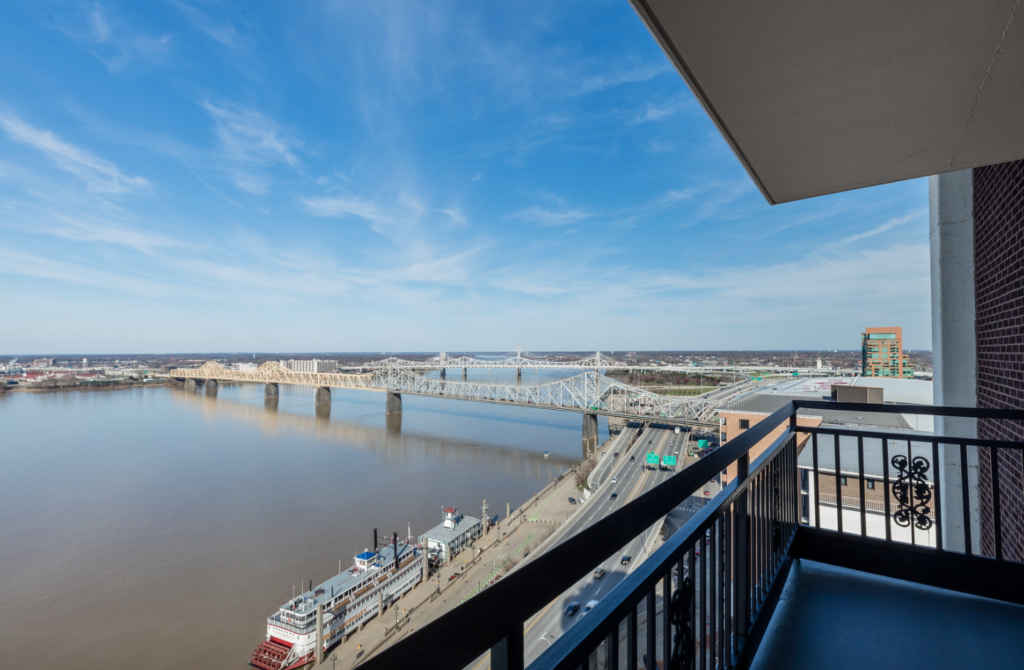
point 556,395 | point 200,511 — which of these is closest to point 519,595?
point 200,511

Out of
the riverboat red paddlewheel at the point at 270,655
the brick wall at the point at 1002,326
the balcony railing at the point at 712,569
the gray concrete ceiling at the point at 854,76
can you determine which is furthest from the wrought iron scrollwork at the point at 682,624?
the riverboat red paddlewheel at the point at 270,655

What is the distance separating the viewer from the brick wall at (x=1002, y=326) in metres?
2.32

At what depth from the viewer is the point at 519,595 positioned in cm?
51

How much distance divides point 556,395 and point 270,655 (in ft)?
96.3

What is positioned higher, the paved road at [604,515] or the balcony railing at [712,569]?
the balcony railing at [712,569]

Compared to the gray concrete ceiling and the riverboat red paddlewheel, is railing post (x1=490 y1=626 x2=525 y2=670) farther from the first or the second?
the riverboat red paddlewheel

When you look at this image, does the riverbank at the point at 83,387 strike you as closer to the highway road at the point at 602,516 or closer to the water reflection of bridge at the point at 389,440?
the water reflection of bridge at the point at 389,440

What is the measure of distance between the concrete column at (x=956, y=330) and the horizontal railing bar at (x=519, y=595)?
12.0 feet

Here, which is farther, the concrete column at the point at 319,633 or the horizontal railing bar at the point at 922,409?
the concrete column at the point at 319,633

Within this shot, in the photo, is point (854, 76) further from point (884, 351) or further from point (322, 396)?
point (322, 396)

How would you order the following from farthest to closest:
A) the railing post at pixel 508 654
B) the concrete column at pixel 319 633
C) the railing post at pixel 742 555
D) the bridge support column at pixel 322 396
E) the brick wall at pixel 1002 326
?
the bridge support column at pixel 322 396 < the concrete column at pixel 319 633 < the brick wall at pixel 1002 326 < the railing post at pixel 742 555 < the railing post at pixel 508 654

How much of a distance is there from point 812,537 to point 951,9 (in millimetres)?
2234

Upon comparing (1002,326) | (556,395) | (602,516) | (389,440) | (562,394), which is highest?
(1002,326)

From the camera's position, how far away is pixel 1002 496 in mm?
2627
